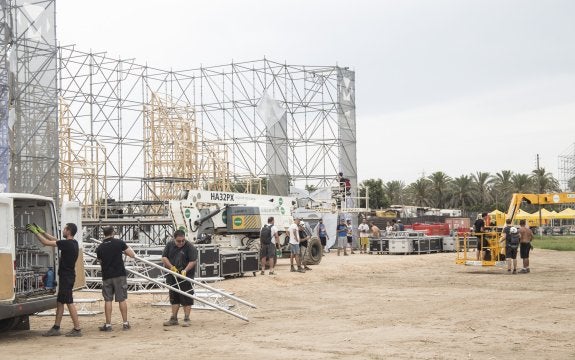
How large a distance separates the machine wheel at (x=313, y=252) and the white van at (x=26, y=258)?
1393 cm

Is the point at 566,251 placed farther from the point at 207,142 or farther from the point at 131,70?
the point at 131,70

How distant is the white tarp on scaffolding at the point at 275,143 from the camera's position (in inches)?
1625

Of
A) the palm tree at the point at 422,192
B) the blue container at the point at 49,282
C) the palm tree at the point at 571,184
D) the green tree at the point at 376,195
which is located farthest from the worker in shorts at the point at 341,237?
the palm tree at the point at 571,184

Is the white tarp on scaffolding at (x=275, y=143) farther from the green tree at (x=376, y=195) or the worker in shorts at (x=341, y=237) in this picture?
the green tree at (x=376, y=195)

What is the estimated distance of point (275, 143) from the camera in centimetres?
4169

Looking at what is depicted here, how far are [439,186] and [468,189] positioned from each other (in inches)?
105

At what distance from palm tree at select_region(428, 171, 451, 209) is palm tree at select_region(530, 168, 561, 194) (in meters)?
7.88

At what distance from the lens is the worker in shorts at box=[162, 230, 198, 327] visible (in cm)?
1277

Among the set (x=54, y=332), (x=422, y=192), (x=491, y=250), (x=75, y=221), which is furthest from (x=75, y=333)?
(x=422, y=192)

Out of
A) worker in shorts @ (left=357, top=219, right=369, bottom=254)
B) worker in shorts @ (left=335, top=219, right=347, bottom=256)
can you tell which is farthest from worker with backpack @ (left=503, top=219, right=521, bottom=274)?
worker in shorts @ (left=357, top=219, right=369, bottom=254)

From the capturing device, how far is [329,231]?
3684 cm

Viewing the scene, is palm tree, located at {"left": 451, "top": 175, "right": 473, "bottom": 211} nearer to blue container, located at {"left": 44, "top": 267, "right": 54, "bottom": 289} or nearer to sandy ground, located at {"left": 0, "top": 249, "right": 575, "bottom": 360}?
sandy ground, located at {"left": 0, "top": 249, "right": 575, "bottom": 360}

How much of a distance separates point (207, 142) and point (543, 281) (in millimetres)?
21577

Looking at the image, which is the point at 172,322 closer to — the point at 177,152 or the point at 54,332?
the point at 54,332
